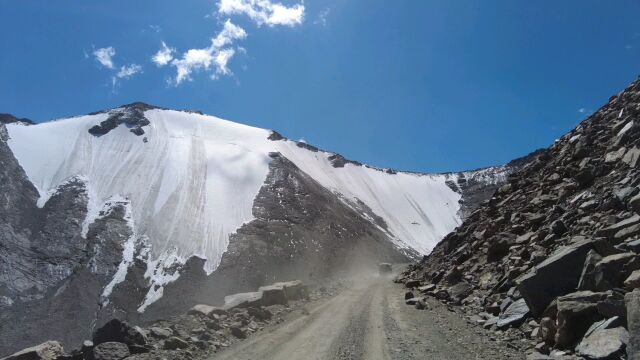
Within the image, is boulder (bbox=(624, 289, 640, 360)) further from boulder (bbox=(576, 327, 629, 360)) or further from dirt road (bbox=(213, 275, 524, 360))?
dirt road (bbox=(213, 275, 524, 360))

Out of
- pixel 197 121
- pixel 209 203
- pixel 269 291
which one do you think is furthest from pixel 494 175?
pixel 269 291

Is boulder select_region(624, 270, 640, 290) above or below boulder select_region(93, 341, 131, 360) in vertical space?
above

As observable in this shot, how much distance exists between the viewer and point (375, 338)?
16.0 meters

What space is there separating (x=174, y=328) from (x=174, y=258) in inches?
2397

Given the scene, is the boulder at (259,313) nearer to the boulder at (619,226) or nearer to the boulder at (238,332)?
the boulder at (238,332)

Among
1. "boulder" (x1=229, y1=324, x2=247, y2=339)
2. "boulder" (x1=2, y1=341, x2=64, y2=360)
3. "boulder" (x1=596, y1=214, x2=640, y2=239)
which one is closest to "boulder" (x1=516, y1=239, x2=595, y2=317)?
"boulder" (x1=596, y1=214, x2=640, y2=239)

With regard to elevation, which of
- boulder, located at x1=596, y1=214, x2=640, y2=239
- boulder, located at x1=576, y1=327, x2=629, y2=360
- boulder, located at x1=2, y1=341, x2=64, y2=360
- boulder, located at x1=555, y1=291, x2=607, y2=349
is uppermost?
boulder, located at x1=596, y1=214, x2=640, y2=239

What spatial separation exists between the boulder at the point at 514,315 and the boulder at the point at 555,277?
365mm

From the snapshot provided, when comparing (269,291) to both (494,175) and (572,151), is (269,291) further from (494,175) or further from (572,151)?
(494,175)

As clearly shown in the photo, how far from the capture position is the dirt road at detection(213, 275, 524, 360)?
13.3 m

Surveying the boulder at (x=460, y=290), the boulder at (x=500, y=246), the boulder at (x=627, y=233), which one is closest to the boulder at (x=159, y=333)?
the boulder at (x=460, y=290)

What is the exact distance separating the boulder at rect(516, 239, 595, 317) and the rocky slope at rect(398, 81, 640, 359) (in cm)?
3

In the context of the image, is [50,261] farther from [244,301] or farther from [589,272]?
[589,272]

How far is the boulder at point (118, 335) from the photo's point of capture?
49.8 ft
